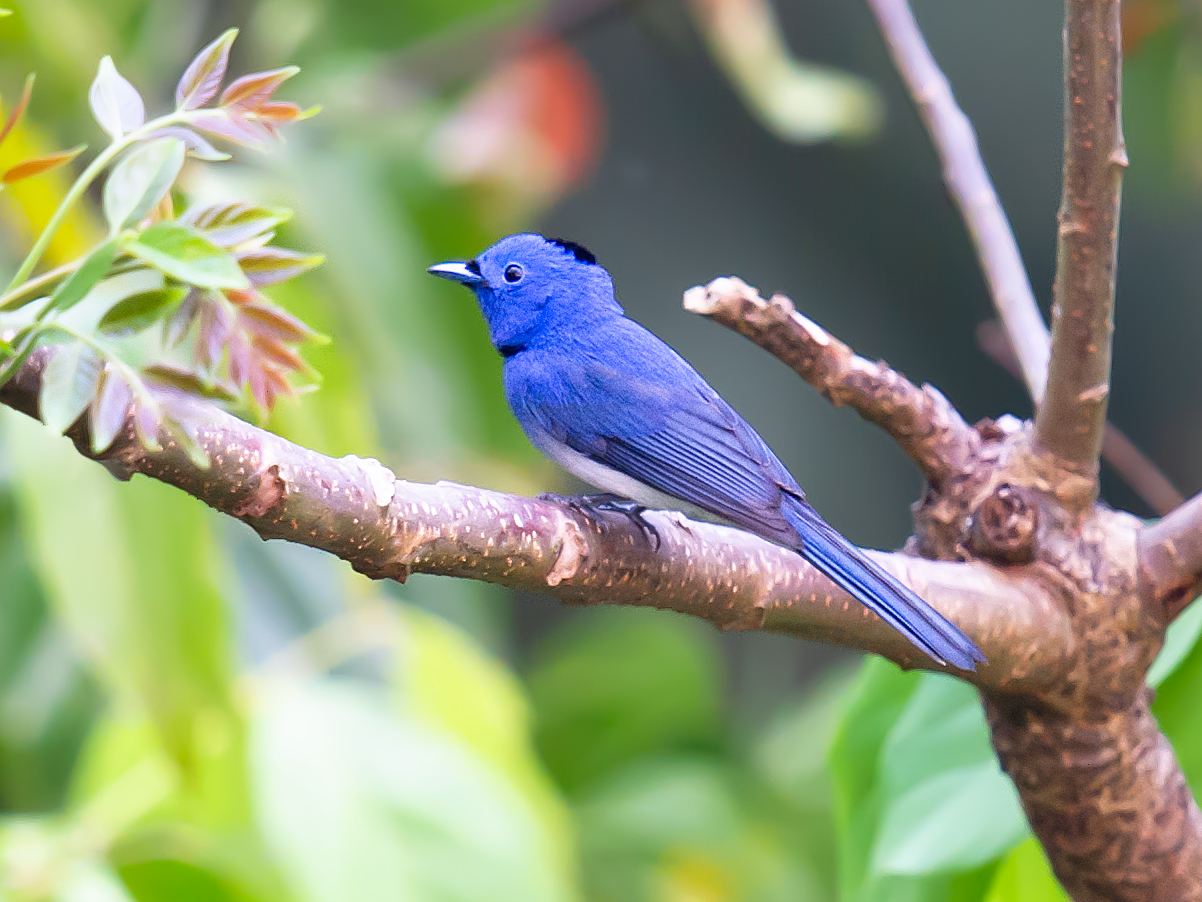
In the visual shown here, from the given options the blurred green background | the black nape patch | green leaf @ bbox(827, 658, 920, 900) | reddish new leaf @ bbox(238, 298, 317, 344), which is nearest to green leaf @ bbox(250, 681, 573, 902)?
the blurred green background

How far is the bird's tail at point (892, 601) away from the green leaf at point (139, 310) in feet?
2.09

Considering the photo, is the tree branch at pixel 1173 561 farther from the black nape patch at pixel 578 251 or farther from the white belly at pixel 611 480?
the black nape patch at pixel 578 251

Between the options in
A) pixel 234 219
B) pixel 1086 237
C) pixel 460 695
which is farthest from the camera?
pixel 460 695

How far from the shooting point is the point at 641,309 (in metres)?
4.86

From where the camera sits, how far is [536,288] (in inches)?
59.2

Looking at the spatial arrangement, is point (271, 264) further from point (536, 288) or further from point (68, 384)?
point (536, 288)

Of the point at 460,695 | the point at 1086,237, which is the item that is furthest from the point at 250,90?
the point at 460,695

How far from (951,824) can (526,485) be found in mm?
2159

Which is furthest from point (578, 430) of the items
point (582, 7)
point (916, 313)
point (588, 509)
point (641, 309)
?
point (916, 313)

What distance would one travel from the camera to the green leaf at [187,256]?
26.1 inches

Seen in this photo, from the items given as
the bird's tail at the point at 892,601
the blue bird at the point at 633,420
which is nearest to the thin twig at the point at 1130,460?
the blue bird at the point at 633,420

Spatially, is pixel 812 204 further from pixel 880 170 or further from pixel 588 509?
pixel 588 509

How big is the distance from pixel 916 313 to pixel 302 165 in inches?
112

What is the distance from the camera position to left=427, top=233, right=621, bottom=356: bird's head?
148 cm
